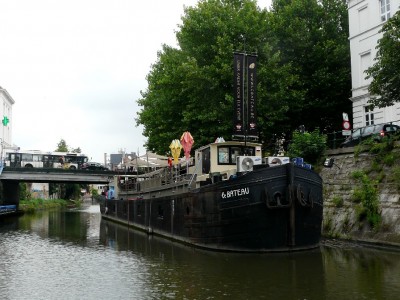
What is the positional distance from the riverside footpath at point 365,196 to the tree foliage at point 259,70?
8.29 m

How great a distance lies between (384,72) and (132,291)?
15483mm

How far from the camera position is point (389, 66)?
66.5 ft

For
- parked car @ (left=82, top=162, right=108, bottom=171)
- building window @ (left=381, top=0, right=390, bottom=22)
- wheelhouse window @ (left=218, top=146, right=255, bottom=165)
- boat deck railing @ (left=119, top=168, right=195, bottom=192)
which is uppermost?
building window @ (left=381, top=0, right=390, bottom=22)

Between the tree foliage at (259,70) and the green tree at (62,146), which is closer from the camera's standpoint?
the tree foliage at (259,70)

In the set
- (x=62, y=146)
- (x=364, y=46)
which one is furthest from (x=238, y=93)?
(x=62, y=146)

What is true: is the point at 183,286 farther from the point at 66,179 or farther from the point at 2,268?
the point at 66,179

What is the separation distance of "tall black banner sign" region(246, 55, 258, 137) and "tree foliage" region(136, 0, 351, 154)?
4.28 meters

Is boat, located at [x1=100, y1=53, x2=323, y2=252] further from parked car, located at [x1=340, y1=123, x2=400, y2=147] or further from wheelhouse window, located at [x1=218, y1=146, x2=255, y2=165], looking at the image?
parked car, located at [x1=340, y1=123, x2=400, y2=147]

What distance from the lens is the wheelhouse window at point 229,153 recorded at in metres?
19.5

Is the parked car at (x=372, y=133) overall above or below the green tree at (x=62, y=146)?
below

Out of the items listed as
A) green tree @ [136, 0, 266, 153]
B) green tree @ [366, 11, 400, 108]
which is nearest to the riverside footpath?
green tree @ [366, 11, 400, 108]

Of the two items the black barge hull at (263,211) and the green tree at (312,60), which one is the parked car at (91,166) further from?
the black barge hull at (263,211)

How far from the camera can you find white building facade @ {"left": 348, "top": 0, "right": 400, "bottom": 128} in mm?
32469

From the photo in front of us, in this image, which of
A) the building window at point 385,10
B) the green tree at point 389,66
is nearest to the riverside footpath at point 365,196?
the green tree at point 389,66
